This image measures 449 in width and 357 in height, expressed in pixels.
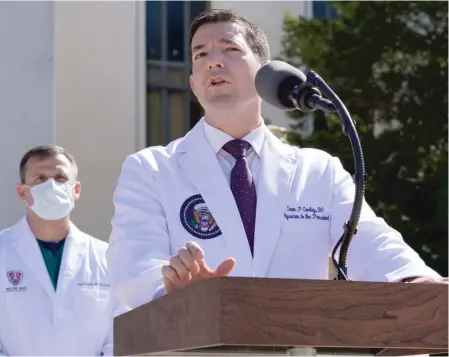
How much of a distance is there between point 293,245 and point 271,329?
103cm

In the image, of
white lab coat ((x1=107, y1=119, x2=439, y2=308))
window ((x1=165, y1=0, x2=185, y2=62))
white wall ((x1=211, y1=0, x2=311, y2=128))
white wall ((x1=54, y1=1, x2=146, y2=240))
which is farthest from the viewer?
window ((x1=165, y1=0, x2=185, y2=62))

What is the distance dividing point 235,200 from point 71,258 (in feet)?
8.02

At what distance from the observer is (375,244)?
281 cm

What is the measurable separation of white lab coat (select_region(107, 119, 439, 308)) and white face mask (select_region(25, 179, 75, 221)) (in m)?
2.23

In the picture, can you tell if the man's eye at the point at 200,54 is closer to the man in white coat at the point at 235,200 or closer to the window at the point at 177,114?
the man in white coat at the point at 235,200

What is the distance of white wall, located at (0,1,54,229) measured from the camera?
6.93 meters

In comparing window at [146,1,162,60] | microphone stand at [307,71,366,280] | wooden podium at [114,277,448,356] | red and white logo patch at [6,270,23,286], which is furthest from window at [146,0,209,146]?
wooden podium at [114,277,448,356]

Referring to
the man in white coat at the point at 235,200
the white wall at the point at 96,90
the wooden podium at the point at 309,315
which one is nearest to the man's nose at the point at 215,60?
the man in white coat at the point at 235,200

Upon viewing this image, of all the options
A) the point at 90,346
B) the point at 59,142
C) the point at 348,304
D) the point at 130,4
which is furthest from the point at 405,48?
the point at 348,304

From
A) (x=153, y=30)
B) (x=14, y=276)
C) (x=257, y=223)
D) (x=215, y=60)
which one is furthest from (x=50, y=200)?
(x=153, y=30)

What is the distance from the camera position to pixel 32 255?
514 centimetres

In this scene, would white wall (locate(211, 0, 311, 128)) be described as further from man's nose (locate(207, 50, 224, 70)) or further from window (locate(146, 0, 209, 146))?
man's nose (locate(207, 50, 224, 70))

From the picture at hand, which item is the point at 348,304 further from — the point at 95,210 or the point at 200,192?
the point at 95,210

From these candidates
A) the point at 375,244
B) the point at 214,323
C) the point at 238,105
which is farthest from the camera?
the point at 238,105
